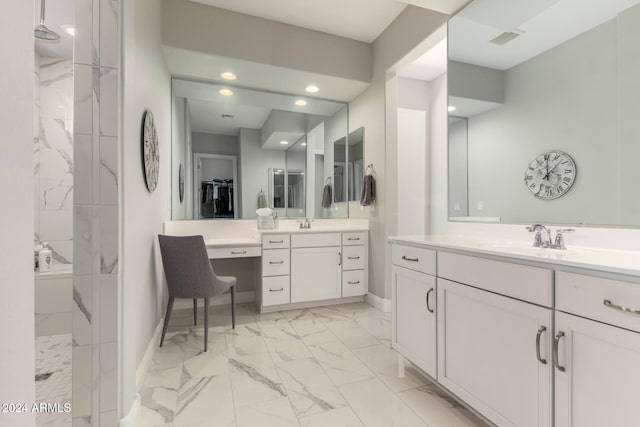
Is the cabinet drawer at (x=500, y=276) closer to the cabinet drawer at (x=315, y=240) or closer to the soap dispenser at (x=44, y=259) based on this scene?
the cabinet drawer at (x=315, y=240)

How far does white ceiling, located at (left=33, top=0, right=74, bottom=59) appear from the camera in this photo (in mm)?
2297

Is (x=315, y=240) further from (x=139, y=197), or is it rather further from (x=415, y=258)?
(x=139, y=197)

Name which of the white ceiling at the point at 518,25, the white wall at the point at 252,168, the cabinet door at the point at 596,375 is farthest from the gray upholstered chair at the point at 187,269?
the white ceiling at the point at 518,25

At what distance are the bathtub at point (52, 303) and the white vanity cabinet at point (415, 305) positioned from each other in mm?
2830

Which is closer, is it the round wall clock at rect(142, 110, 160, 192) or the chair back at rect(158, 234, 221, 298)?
the round wall clock at rect(142, 110, 160, 192)

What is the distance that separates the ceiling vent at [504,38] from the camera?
1831 mm

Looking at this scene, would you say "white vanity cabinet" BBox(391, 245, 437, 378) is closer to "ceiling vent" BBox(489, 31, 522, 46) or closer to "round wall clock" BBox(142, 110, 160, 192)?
"ceiling vent" BBox(489, 31, 522, 46)

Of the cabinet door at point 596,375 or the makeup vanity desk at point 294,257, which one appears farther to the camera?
the makeup vanity desk at point 294,257

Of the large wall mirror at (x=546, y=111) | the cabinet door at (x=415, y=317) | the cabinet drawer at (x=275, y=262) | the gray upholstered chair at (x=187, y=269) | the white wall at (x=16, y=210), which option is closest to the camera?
the white wall at (x=16, y=210)

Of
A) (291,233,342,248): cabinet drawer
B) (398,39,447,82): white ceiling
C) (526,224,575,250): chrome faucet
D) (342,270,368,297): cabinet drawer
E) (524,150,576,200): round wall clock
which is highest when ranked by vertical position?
(398,39,447,82): white ceiling

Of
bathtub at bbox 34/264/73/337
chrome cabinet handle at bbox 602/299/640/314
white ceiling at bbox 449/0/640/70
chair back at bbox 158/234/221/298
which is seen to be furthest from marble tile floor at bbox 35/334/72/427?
white ceiling at bbox 449/0/640/70

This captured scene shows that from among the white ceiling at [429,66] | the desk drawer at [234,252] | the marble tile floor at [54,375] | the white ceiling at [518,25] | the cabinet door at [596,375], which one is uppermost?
the white ceiling at [429,66]

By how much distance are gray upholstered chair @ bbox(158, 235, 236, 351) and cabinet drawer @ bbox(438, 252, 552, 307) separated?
68.1 inches

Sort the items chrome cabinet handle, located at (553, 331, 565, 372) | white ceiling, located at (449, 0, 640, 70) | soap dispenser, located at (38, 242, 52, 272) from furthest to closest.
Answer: soap dispenser, located at (38, 242, 52, 272) < white ceiling, located at (449, 0, 640, 70) < chrome cabinet handle, located at (553, 331, 565, 372)
